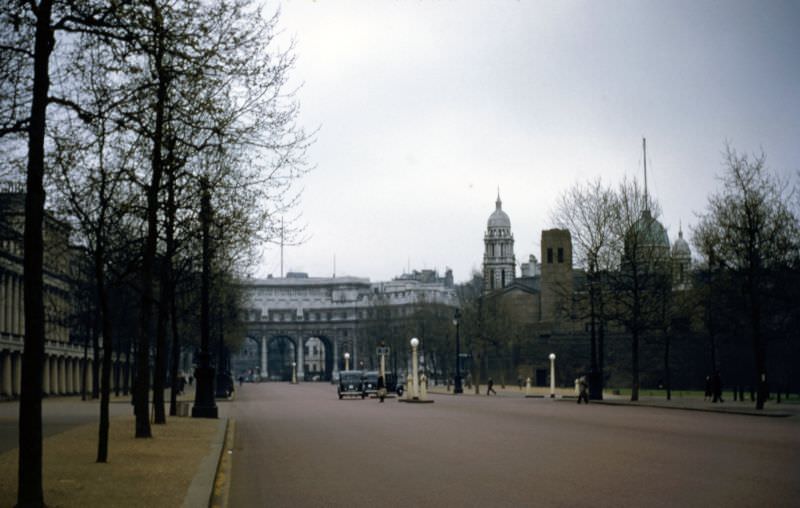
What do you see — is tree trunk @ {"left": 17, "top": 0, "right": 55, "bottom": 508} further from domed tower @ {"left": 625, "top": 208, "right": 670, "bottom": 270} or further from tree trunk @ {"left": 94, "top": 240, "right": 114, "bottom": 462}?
domed tower @ {"left": 625, "top": 208, "right": 670, "bottom": 270}

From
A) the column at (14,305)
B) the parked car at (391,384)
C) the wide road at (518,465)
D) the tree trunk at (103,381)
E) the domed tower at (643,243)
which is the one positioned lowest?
the parked car at (391,384)

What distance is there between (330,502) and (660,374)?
8434 cm

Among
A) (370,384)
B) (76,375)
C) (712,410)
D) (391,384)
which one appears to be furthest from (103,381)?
(76,375)

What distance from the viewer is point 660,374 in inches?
3708

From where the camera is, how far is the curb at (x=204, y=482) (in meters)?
12.8

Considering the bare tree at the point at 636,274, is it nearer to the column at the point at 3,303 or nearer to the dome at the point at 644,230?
the dome at the point at 644,230

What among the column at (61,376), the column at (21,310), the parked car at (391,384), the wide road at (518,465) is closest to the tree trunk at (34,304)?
the wide road at (518,465)

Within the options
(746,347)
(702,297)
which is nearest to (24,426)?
(702,297)

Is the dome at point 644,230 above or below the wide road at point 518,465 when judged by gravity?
above

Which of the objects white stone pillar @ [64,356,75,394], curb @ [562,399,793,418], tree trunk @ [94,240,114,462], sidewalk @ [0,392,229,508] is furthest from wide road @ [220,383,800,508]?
white stone pillar @ [64,356,75,394]

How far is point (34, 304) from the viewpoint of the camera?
1181 cm

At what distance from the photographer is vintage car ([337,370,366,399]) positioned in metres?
71.0

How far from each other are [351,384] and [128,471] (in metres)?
55.4

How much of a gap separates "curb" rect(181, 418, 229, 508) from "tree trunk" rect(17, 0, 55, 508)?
5.76 ft
